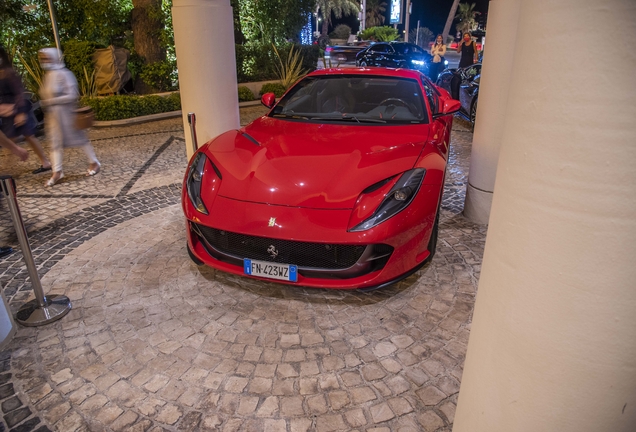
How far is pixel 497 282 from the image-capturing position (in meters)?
1.22

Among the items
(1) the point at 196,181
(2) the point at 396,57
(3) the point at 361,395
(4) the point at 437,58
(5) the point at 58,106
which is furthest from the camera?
(2) the point at 396,57

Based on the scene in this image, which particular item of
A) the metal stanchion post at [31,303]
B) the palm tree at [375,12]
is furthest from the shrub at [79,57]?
the palm tree at [375,12]

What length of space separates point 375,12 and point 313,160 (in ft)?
219

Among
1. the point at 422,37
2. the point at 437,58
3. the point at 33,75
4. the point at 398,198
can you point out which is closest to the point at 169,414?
the point at 398,198

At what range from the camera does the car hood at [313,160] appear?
9.35 feet

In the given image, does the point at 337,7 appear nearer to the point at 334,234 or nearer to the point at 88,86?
the point at 88,86

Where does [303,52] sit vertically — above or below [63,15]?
below

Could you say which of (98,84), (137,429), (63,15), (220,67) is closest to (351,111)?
(220,67)

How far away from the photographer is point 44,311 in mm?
2984

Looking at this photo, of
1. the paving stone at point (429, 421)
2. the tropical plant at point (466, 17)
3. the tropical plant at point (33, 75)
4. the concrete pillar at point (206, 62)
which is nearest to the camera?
the paving stone at point (429, 421)

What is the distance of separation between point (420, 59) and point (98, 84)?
10.7 meters

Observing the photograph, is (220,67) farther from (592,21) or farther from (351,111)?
(592,21)

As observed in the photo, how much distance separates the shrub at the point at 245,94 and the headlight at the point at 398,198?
1002 cm

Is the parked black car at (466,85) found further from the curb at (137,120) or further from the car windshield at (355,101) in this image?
the curb at (137,120)
